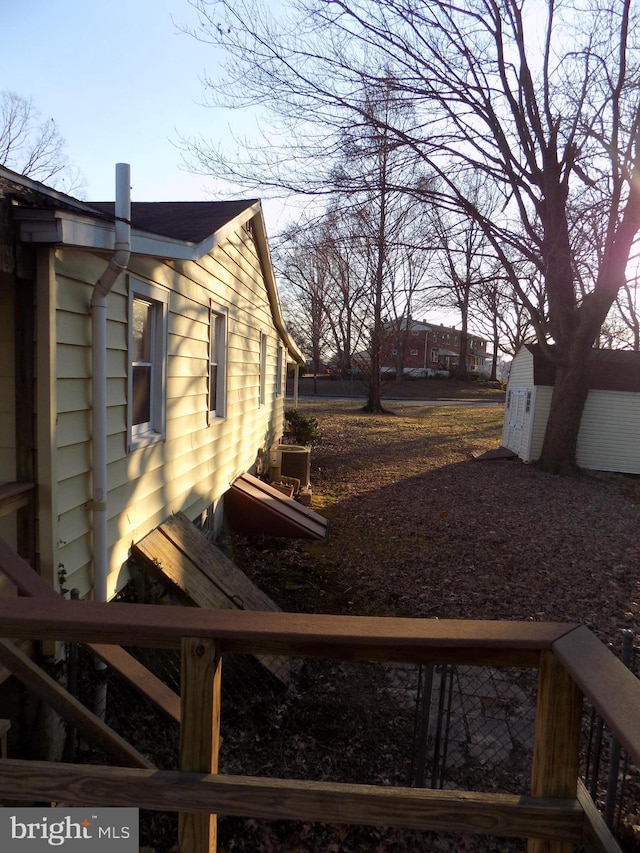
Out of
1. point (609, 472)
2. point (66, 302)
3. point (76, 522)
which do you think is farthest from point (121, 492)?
point (609, 472)

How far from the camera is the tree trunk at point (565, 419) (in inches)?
547

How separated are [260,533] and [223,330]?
2.87m

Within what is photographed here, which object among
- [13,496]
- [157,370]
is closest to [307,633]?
[13,496]

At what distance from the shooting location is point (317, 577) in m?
6.54

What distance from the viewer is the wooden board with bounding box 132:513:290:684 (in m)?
4.57

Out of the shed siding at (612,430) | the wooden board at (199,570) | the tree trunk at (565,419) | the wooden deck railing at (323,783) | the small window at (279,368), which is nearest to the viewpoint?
the wooden deck railing at (323,783)

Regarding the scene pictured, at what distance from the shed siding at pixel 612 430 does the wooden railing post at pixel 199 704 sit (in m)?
15.5

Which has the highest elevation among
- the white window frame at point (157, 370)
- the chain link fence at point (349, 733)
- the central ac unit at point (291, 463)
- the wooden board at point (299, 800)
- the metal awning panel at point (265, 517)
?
the white window frame at point (157, 370)

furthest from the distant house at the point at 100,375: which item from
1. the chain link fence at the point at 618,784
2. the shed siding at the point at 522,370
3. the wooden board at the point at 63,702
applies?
the shed siding at the point at 522,370

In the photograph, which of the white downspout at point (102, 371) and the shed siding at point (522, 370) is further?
the shed siding at point (522, 370)

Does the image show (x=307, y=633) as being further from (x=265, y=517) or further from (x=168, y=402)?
(x=265, y=517)

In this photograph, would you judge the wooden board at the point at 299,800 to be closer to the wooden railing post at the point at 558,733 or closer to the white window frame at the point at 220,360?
the wooden railing post at the point at 558,733

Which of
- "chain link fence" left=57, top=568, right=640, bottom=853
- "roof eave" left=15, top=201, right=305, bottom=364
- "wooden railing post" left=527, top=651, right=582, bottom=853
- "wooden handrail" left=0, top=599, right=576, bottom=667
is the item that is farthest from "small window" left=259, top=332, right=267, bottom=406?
"wooden railing post" left=527, top=651, right=582, bottom=853

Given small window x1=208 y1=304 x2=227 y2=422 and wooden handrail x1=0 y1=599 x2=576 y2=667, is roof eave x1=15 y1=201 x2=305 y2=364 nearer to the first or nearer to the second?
wooden handrail x1=0 y1=599 x2=576 y2=667
